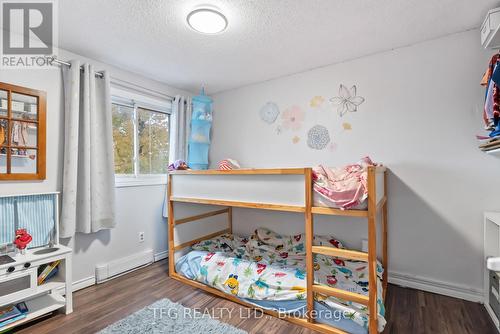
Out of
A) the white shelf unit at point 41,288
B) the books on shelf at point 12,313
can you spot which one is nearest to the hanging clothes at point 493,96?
the white shelf unit at point 41,288

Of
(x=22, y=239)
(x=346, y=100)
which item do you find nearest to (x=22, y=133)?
(x=22, y=239)

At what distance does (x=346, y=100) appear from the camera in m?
2.48

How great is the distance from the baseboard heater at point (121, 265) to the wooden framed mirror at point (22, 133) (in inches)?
40.5

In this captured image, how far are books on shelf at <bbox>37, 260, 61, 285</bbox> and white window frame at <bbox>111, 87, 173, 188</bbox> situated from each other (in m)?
0.88

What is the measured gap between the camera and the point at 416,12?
1.72 meters

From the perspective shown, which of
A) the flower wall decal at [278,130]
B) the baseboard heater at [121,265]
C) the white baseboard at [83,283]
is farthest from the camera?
the flower wall decal at [278,130]

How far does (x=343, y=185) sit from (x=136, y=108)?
96.7 inches

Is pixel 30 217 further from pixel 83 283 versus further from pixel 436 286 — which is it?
pixel 436 286

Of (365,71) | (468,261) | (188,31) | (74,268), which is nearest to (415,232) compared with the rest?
(468,261)

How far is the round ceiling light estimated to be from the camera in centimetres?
165

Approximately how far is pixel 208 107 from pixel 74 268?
2.25m

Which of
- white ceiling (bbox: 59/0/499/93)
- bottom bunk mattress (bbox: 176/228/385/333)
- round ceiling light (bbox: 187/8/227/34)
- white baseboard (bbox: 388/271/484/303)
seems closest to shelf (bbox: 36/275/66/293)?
bottom bunk mattress (bbox: 176/228/385/333)

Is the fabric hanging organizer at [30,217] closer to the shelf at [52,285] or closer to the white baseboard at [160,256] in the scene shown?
the shelf at [52,285]

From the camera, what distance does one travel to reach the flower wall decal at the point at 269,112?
294 cm
